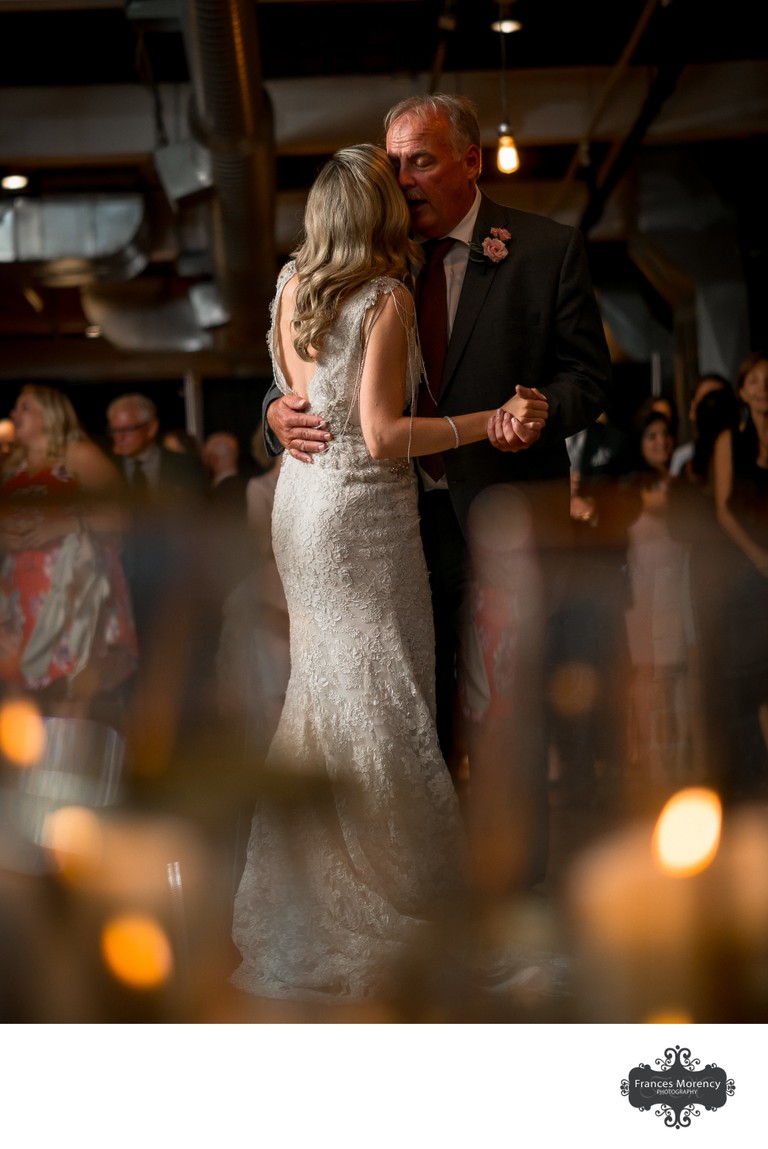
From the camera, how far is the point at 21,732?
10.9ft

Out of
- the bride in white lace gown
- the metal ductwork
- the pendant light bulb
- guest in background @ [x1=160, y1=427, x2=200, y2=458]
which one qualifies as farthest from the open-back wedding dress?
the metal ductwork

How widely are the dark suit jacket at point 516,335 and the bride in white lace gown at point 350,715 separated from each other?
0.40 ft

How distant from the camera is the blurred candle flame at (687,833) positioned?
270 centimetres

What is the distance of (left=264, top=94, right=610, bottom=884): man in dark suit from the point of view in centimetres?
245

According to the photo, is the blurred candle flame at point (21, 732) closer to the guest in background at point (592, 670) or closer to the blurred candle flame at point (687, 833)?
the guest in background at point (592, 670)

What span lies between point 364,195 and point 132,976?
1.53 meters

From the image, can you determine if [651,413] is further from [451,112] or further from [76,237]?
[76,237]

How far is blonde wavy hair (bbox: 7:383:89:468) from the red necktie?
4.89ft

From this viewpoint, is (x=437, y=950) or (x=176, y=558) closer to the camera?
(x=437, y=950)

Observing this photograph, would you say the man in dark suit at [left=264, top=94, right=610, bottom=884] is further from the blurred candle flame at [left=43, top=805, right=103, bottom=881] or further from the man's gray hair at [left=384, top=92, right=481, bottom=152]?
the blurred candle flame at [left=43, top=805, right=103, bottom=881]

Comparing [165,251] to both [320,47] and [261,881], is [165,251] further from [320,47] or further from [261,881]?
[261,881]

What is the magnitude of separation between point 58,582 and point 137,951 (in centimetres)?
129
